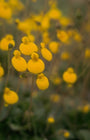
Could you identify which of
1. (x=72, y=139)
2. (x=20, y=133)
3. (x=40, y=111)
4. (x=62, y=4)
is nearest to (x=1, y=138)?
(x=20, y=133)

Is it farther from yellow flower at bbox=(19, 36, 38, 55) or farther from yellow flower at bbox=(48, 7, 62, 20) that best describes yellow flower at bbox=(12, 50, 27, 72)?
yellow flower at bbox=(48, 7, 62, 20)

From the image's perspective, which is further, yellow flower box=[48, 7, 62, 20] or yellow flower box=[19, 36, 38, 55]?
yellow flower box=[48, 7, 62, 20]

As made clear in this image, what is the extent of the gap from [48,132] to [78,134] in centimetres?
23

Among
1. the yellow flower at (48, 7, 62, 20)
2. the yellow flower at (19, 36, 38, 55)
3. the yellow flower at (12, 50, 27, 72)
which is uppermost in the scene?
the yellow flower at (48, 7, 62, 20)

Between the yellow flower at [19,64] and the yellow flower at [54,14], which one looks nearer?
the yellow flower at [19,64]

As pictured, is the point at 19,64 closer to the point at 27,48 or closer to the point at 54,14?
the point at 27,48

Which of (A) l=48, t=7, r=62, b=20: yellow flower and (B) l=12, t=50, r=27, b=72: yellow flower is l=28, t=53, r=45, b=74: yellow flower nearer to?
(B) l=12, t=50, r=27, b=72: yellow flower

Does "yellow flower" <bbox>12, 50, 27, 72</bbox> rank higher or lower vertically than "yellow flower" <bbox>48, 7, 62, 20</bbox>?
lower

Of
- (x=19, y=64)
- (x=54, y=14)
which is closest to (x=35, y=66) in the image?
(x=19, y=64)

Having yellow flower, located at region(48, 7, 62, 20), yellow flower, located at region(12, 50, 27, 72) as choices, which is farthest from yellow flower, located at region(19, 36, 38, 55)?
yellow flower, located at region(48, 7, 62, 20)

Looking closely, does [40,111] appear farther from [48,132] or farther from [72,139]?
[72,139]

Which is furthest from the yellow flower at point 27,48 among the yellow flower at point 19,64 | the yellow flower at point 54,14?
the yellow flower at point 54,14

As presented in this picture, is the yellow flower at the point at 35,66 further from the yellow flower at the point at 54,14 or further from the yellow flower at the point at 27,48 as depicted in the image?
the yellow flower at the point at 54,14

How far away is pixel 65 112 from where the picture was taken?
2.09 meters
